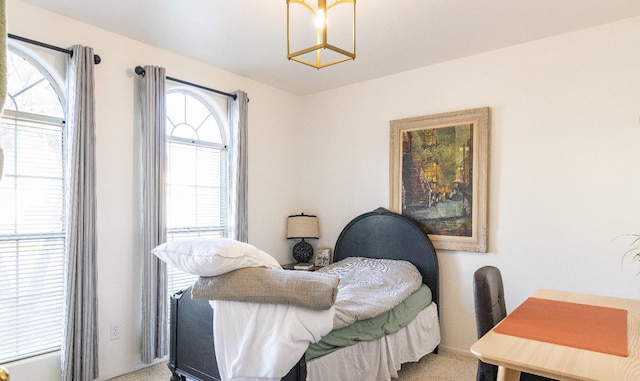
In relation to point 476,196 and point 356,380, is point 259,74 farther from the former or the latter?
point 356,380

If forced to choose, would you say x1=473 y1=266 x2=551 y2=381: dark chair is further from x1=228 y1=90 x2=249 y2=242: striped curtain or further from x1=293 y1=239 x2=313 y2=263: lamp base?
x1=293 y1=239 x2=313 y2=263: lamp base

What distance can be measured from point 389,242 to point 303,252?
3.39ft

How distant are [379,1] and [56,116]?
7.82ft

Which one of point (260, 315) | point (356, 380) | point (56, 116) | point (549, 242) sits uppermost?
point (56, 116)

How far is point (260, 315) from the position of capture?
2154 millimetres

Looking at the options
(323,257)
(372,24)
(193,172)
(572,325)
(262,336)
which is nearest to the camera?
(572,325)

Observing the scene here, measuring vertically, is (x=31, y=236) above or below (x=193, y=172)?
below

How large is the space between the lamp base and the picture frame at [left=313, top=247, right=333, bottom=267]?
0.09 meters

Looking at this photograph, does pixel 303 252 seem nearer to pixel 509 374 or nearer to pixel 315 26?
pixel 315 26

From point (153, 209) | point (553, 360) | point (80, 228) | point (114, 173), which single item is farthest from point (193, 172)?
point (553, 360)

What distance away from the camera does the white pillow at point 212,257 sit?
2.19 metres

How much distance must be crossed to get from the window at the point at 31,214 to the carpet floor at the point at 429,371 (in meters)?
0.67

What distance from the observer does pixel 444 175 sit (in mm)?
3619

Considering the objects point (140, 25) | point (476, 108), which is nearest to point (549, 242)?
point (476, 108)
